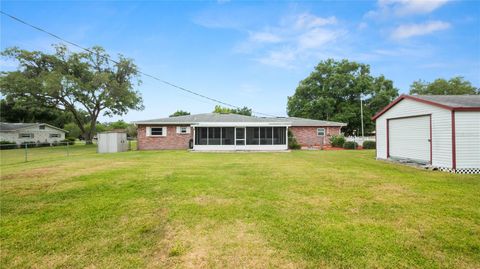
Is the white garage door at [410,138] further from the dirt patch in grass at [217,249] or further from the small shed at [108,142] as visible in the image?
the small shed at [108,142]

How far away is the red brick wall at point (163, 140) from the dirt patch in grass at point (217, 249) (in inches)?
654

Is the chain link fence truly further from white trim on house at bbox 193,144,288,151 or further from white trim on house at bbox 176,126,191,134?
white trim on house at bbox 193,144,288,151

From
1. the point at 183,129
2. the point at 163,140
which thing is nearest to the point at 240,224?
the point at 183,129

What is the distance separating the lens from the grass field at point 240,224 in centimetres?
269

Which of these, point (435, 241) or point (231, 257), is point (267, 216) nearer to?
point (231, 257)

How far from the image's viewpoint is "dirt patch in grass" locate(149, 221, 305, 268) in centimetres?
259

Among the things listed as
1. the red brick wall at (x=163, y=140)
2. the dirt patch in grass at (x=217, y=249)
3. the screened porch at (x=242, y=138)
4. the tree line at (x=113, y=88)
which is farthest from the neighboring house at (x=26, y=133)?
the dirt patch in grass at (x=217, y=249)

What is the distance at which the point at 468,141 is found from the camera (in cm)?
831

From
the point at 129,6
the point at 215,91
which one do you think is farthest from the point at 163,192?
the point at 215,91

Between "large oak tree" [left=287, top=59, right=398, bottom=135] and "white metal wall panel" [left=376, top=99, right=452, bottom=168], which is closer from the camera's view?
"white metal wall panel" [left=376, top=99, right=452, bottom=168]

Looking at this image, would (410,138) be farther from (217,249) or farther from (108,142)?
(108,142)

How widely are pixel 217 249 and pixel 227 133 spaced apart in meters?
15.5

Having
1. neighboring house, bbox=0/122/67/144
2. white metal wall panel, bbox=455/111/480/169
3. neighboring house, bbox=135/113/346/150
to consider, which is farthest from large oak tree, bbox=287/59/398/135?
neighboring house, bbox=0/122/67/144

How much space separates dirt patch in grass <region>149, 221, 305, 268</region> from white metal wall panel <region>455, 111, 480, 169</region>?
929cm
